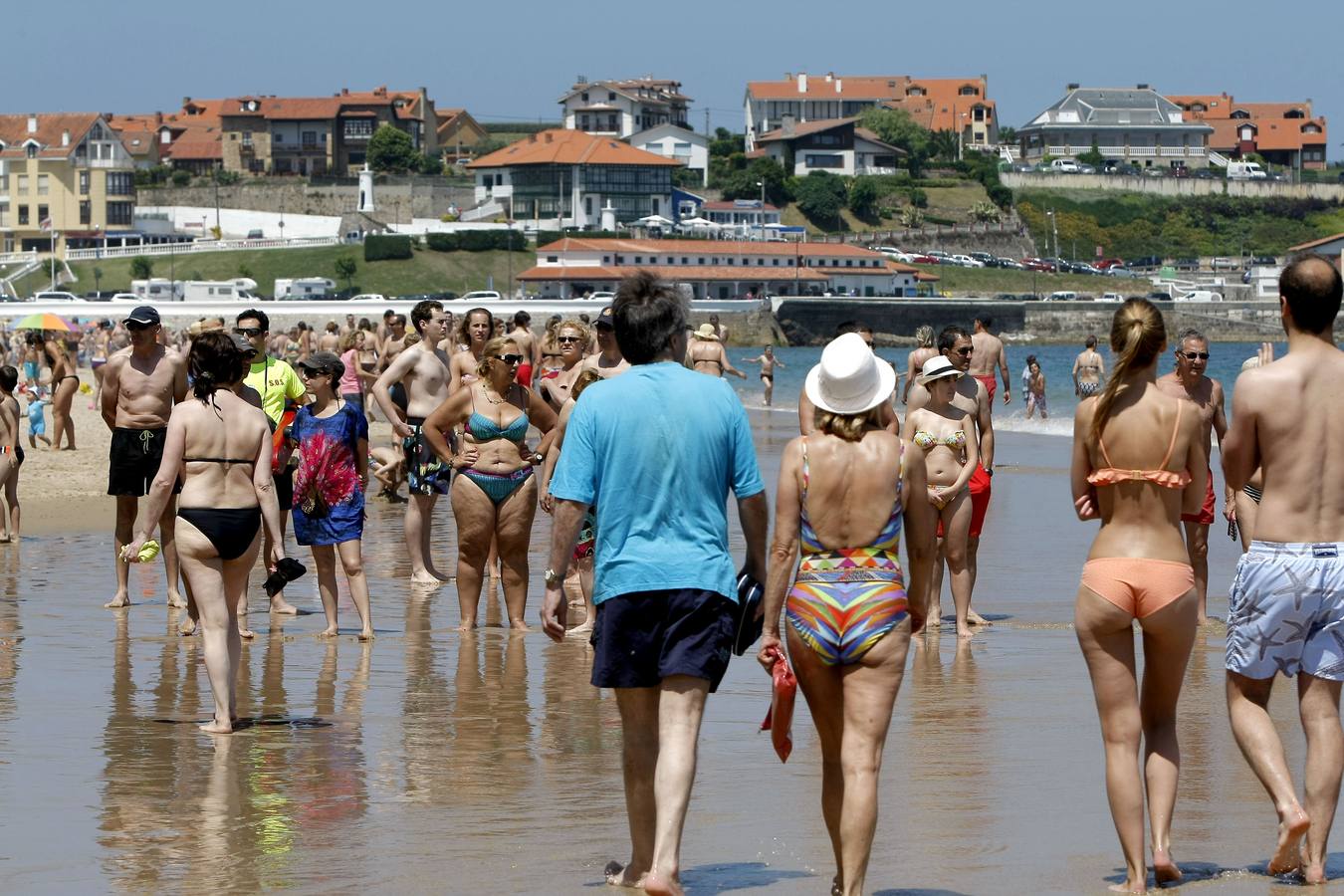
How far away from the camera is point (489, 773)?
21.1 ft

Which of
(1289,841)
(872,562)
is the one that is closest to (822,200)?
(1289,841)

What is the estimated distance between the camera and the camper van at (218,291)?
87938mm

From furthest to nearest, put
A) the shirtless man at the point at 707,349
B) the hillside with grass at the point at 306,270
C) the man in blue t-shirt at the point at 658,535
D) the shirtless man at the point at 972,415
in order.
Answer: the hillside with grass at the point at 306,270
the shirtless man at the point at 707,349
the shirtless man at the point at 972,415
the man in blue t-shirt at the point at 658,535

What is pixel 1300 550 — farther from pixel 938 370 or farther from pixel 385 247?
pixel 385 247

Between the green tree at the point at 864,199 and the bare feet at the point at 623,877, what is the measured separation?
5063 inches

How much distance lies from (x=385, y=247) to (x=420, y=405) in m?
93.4

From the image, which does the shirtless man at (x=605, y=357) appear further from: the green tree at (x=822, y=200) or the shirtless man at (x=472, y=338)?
the green tree at (x=822, y=200)

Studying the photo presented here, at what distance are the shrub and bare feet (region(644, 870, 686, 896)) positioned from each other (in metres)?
100

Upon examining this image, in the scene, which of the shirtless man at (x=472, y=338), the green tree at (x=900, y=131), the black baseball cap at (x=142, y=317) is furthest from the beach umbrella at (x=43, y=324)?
the green tree at (x=900, y=131)

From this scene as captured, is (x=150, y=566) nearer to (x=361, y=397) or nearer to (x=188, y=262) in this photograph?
(x=361, y=397)

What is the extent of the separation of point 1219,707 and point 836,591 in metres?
3.33

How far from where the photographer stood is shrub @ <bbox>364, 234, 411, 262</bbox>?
10325 centimetres

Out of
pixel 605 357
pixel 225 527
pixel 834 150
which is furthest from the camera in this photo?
pixel 834 150

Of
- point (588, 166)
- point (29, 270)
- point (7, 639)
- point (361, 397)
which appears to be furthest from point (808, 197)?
point (7, 639)
